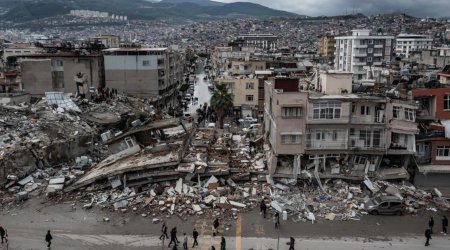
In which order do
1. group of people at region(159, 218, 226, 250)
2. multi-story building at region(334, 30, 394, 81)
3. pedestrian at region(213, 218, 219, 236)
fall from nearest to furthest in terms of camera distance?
group of people at region(159, 218, 226, 250)
pedestrian at region(213, 218, 219, 236)
multi-story building at region(334, 30, 394, 81)

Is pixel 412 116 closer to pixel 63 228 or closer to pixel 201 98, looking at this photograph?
pixel 63 228

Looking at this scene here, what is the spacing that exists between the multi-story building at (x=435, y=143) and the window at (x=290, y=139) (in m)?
Answer: 8.12

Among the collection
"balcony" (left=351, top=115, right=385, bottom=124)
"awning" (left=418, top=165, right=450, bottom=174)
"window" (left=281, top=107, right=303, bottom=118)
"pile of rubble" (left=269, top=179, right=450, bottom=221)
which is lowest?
"pile of rubble" (left=269, top=179, right=450, bottom=221)

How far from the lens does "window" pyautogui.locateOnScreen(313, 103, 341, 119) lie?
2794 cm

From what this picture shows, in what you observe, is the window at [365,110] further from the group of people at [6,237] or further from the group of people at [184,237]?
the group of people at [6,237]

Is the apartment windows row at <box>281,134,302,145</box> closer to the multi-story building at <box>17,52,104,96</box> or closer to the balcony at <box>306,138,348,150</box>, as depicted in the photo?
the balcony at <box>306,138,348,150</box>

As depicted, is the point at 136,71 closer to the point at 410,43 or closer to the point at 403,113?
the point at 403,113

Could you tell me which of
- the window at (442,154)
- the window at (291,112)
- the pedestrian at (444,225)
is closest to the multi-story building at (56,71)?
the window at (291,112)

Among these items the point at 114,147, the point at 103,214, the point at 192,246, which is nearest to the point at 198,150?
the point at 114,147

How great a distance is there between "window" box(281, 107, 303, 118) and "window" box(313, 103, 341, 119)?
94cm

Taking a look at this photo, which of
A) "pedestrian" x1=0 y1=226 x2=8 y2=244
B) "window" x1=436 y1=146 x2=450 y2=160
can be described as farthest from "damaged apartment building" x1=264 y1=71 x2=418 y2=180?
"pedestrian" x1=0 y1=226 x2=8 y2=244

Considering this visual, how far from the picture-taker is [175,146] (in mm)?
32469

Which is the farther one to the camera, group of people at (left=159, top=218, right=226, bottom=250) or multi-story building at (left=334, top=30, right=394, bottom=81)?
multi-story building at (left=334, top=30, right=394, bottom=81)

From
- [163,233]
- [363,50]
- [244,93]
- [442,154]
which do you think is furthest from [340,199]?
[363,50]
